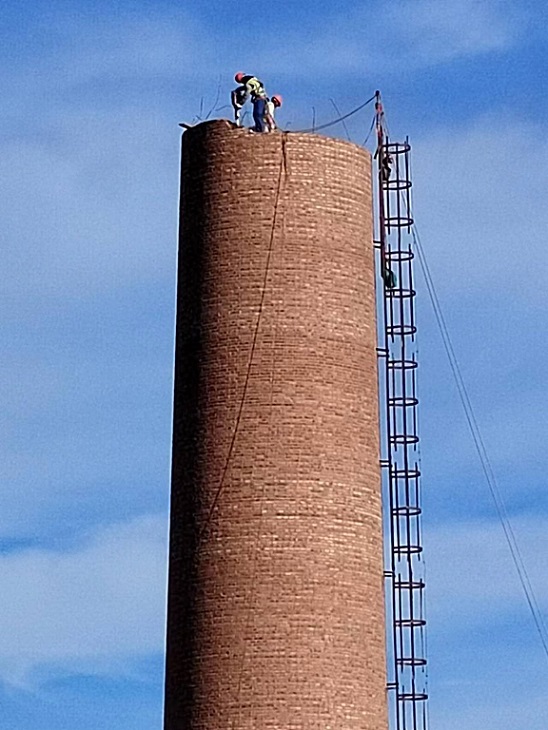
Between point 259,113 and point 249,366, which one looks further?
point 259,113

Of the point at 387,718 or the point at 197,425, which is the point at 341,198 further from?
the point at 387,718

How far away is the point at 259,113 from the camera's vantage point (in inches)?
1576

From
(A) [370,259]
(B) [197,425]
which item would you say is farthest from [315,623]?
(A) [370,259]

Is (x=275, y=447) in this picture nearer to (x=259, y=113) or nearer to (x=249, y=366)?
(x=249, y=366)

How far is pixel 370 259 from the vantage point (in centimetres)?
3947

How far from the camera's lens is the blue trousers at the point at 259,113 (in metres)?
39.8

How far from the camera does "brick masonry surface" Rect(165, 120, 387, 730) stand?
36625 millimetres

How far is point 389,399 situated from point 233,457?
159 inches

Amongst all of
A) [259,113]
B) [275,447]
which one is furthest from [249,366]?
[259,113]

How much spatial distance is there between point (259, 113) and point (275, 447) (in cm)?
639

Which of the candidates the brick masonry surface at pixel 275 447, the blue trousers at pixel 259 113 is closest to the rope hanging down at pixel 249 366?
the brick masonry surface at pixel 275 447

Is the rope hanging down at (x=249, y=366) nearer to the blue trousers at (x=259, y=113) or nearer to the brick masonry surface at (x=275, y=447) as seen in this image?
the brick masonry surface at (x=275, y=447)

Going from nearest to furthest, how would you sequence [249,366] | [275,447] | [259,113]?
1. [275,447]
2. [249,366]
3. [259,113]

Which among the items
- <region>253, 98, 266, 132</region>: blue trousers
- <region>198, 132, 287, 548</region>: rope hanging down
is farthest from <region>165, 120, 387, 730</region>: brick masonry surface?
<region>253, 98, 266, 132</region>: blue trousers
